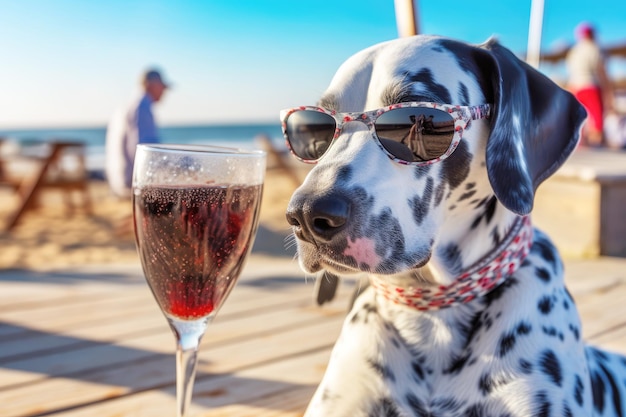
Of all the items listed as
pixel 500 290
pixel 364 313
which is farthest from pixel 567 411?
pixel 364 313

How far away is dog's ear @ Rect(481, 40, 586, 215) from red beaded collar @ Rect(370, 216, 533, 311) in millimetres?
115

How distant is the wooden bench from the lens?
4305mm

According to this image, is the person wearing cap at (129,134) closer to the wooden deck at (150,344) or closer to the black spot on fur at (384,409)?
the wooden deck at (150,344)

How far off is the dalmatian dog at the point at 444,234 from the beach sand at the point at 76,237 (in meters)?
4.61

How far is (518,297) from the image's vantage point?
1.36 m

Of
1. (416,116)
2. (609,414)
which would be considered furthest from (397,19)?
(609,414)

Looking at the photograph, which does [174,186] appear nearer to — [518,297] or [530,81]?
[518,297]

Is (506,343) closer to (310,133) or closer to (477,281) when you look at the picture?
(477,281)

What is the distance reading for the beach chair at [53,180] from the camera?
349 inches

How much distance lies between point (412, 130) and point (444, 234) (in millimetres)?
267

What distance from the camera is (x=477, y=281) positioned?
1.37m

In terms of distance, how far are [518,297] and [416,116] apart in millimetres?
469

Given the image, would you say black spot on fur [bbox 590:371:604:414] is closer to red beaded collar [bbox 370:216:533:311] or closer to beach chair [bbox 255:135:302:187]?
red beaded collar [bbox 370:216:533:311]

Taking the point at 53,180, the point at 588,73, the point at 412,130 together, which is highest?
the point at 412,130
